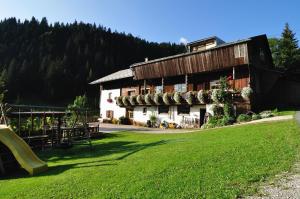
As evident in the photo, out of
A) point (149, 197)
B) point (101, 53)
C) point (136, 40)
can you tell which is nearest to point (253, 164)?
point (149, 197)

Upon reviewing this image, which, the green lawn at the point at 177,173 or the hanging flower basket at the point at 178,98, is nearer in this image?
the green lawn at the point at 177,173

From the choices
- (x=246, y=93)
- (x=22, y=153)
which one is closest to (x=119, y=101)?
(x=246, y=93)

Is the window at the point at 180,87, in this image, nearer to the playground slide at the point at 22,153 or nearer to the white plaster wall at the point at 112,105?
the white plaster wall at the point at 112,105

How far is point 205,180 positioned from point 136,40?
120 meters

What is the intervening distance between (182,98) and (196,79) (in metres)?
3.31

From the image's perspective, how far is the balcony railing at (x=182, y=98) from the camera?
29391 millimetres

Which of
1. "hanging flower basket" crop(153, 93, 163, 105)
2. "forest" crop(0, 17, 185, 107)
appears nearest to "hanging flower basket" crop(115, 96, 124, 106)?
"hanging flower basket" crop(153, 93, 163, 105)

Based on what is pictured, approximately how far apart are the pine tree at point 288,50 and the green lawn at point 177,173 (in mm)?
41504

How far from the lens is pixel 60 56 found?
111750 mm

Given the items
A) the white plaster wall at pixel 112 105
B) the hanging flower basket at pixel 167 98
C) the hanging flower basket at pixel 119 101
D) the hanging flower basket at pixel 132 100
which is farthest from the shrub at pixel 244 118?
the white plaster wall at pixel 112 105

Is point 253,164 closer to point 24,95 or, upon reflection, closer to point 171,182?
point 171,182

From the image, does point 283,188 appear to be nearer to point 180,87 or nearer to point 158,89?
point 180,87

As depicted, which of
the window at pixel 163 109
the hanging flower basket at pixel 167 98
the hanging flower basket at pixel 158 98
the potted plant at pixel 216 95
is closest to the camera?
the potted plant at pixel 216 95

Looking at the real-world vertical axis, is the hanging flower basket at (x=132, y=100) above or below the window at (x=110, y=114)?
above
